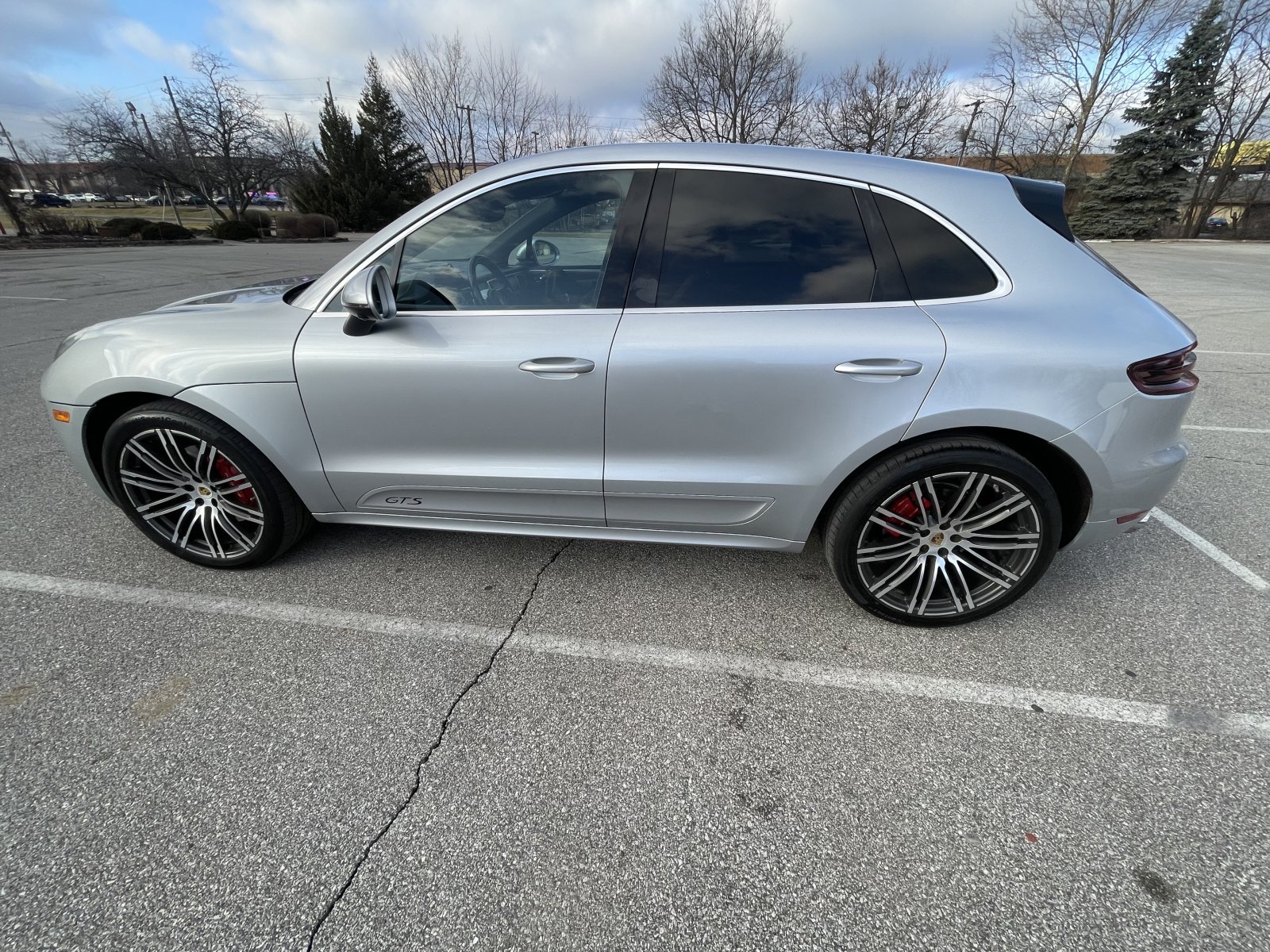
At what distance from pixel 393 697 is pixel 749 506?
148 centimetres

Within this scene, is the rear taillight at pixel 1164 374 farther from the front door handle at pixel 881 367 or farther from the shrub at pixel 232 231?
the shrub at pixel 232 231

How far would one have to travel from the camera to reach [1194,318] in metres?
8.99

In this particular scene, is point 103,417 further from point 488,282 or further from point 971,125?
point 971,125

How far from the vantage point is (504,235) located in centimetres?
257

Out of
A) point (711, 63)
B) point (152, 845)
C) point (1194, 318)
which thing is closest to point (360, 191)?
point (711, 63)

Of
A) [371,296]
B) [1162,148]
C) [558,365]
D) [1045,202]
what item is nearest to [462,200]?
[371,296]

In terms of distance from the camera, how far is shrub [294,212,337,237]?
27906 millimetres

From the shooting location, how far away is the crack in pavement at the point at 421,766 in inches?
58.5

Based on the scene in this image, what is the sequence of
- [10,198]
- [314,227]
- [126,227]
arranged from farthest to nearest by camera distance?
Answer: 1. [314,227]
2. [126,227]
3. [10,198]

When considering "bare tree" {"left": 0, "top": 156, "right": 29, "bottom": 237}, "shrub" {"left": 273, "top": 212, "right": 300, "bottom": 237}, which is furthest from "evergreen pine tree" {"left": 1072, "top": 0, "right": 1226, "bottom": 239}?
"bare tree" {"left": 0, "top": 156, "right": 29, "bottom": 237}

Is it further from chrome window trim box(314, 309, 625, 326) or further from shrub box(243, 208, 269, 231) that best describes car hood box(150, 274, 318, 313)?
shrub box(243, 208, 269, 231)

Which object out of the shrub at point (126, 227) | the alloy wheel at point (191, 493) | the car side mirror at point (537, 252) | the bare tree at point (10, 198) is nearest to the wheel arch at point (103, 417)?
the alloy wheel at point (191, 493)

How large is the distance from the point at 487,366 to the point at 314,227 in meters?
31.9

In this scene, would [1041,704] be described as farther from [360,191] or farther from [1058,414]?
[360,191]
